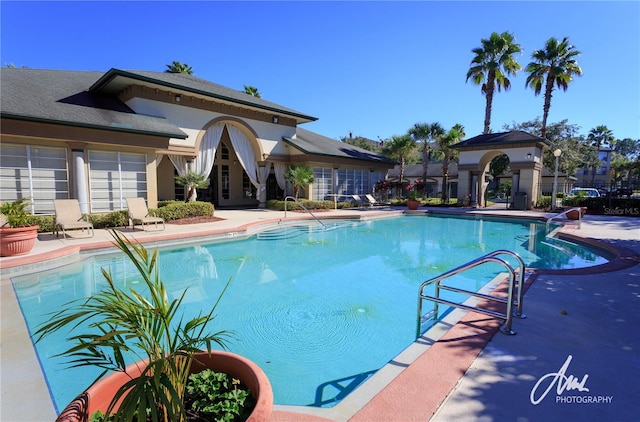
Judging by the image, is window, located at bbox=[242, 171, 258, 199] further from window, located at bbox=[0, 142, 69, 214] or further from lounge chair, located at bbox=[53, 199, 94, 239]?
lounge chair, located at bbox=[53, 199, 94, 239]

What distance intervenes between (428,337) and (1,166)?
13.7 m

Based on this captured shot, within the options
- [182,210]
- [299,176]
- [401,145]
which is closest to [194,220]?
[182,210]

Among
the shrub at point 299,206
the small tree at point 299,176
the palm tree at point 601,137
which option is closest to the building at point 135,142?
the shrub at point 299,206

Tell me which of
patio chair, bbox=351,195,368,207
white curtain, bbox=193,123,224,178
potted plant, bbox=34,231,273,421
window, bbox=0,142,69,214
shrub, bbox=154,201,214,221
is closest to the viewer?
potted plant, bbox=34,231,273,421

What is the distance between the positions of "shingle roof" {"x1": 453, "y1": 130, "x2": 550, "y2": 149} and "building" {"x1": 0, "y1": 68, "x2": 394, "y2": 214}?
816cm

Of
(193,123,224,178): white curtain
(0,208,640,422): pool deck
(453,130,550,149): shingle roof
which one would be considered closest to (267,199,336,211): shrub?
(193,123,224,178): white curtain

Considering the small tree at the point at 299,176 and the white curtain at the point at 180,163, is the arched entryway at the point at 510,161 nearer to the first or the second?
the small tree at the point at 299,176

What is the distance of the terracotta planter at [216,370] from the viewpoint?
1832 millimetres

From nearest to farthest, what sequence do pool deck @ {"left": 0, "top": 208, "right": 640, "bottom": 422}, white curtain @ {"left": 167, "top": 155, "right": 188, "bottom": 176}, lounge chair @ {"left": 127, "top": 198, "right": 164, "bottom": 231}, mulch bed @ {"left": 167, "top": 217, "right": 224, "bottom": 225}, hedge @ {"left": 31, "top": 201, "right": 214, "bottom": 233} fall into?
pool deck @ {"left": 0, "top": 208, "right": 640, "bottom": 422} < hedge @ {"left": 31, "top": 201, "right": 214, "bottom": 233} < lounge chair @ {"left": 127, "top": 198, "right": 164, "bottom": 231} < mulch bed @ {"left": 167, "top": 217, "right": 224, "bottom": 225} < white curtain @ {"left": 167, "top": 155, "right": 188, "bottom": 176}

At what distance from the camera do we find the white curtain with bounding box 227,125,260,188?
61.6 feet

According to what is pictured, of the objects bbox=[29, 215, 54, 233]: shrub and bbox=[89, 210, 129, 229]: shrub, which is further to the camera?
bbox=[89, 210, 129, 229]: shrub

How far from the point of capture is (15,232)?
7.33 metres

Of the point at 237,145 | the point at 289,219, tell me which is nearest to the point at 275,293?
the point at 289,219
